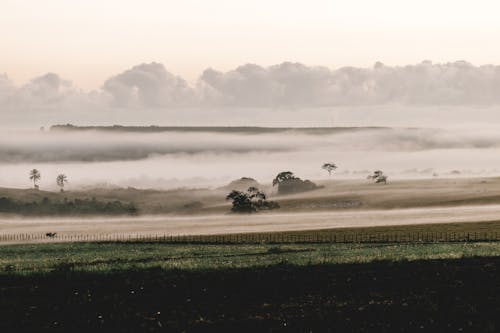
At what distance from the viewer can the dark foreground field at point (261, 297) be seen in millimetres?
33688

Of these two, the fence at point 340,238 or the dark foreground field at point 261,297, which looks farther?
the fence at point 340,238

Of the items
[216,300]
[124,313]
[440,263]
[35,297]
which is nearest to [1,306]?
[35,297]

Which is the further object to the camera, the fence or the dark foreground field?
the fence

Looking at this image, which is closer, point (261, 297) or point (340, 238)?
point (261, 297)

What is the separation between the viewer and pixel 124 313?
36281 mm

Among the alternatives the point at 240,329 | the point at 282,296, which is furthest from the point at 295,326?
the point at 282,296

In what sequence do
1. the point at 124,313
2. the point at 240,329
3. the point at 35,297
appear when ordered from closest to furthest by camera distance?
the point at 240,329
the point at 124,313
the point at 35,297

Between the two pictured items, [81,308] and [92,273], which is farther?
[92,273]

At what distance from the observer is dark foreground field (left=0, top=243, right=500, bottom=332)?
33688 millimetres

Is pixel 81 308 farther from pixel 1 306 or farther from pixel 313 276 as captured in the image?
pixel 313 276

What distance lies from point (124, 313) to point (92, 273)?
17.3m

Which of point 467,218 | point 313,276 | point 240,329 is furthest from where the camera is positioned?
point 467,218

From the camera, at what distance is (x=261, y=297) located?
4025 cm

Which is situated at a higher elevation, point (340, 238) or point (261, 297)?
point (261, 297)
